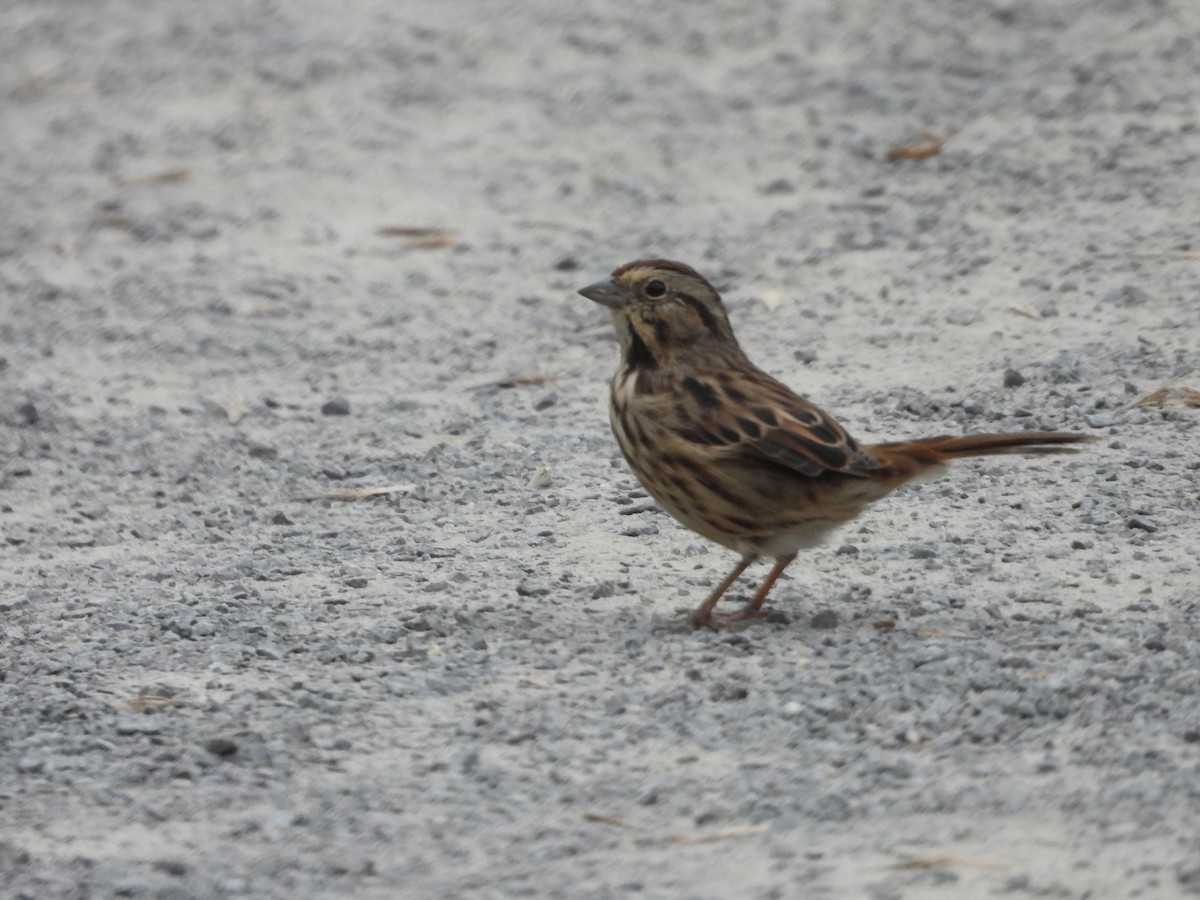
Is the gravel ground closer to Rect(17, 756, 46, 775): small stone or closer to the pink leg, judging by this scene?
Rect(17, 756, 46, 775): small stone

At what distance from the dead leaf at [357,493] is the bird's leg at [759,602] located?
1.82 metres

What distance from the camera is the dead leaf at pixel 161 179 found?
35.0ft

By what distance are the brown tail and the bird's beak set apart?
39.2 inches

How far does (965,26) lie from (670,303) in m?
5.88

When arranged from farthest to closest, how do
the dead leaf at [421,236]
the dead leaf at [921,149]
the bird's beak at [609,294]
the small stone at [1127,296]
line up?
the dead leaf at [921,149] < the dead leaf at [421,236] < the small stone at [1127,296] < the bird's beak at [609,294]

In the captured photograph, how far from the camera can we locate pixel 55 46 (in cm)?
1256

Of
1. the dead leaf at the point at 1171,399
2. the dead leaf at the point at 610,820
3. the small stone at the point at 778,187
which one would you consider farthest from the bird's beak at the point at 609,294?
the small stone at the point at 778,187

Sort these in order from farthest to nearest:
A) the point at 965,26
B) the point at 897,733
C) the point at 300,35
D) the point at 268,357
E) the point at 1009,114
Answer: the point at 300,35, the point at 965,26, the point at 1009,114, the point at 268,357, the point at 897,733

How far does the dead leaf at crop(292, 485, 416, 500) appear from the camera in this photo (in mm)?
7266

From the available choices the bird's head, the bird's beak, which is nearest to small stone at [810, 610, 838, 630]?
the bird's head

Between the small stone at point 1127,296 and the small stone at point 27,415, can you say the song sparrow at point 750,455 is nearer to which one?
the small stone at point 1127,296

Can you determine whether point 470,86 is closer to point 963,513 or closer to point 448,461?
point 448,461

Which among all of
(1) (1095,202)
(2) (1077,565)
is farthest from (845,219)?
(2) (1077,565)

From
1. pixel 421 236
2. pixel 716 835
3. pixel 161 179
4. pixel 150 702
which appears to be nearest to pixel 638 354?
pixel 150 702
